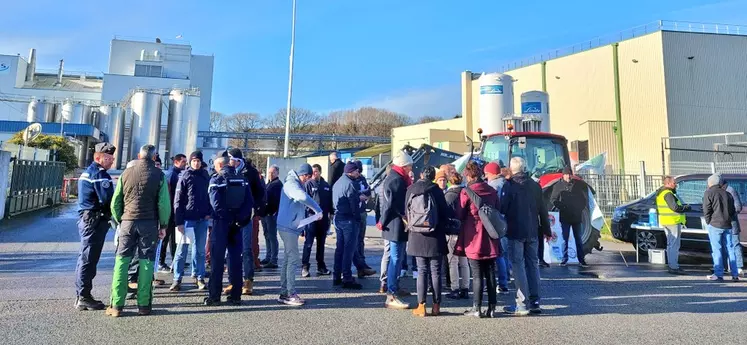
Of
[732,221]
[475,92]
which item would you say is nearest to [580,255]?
[732,221]

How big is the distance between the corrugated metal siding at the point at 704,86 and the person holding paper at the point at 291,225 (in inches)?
1181

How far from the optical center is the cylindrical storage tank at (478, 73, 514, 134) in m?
18.9

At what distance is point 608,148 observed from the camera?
99.5ft

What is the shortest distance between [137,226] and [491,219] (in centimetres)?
396

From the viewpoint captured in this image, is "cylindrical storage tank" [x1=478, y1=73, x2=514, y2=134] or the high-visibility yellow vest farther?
"cylindrical storage tank" [x1=478, y1=73, x2=514, y2=134]

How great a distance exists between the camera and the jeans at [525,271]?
5387 mm

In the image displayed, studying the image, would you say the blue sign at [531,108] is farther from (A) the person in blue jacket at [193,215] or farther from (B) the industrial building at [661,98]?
(A) the person in blue jacket at [193,215]

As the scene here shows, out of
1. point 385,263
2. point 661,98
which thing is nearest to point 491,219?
point 385,263

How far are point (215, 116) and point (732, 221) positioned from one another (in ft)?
235

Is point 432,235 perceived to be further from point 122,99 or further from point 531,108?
point 122,99

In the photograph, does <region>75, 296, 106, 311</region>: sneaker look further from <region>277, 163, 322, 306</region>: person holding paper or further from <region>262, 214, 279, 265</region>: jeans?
<region>262, 214, 279, 265</region>: jeans

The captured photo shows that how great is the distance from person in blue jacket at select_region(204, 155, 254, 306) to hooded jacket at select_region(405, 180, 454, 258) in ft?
6.91

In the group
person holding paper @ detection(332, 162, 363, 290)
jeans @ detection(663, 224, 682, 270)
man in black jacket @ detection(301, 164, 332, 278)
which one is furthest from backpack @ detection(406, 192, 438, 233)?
jeans @ detection(663, 224, 682, 270)

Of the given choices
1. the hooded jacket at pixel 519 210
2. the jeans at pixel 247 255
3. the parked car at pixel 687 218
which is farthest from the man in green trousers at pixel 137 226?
the parked car at pixel 687 218
